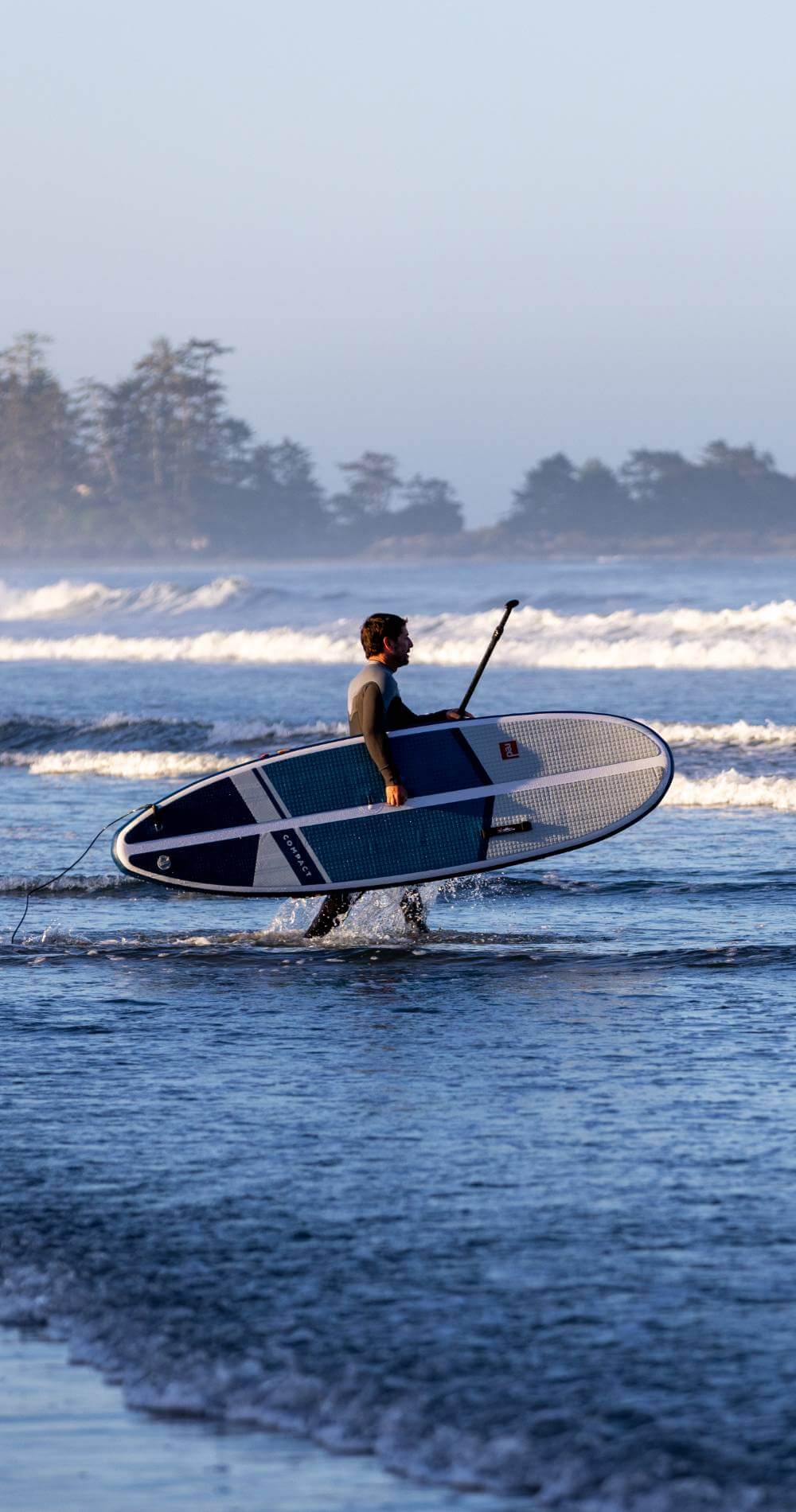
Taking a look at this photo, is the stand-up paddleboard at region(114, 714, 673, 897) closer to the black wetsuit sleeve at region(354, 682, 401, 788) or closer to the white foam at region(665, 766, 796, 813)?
the black wetsuit sleeve at region(354, 682, 401, 788)

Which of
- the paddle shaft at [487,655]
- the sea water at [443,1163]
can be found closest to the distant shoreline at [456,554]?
the paddle shaft at [487,655]

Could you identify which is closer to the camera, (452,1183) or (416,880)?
(452,1183)

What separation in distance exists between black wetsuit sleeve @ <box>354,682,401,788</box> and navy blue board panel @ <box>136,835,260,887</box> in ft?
3.40

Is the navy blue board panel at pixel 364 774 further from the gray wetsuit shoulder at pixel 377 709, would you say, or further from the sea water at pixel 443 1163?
the sea water at pixel 443 1163

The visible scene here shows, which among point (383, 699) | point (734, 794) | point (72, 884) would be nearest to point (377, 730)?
point (383, 699)

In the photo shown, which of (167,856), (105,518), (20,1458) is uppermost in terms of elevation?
(105,518)

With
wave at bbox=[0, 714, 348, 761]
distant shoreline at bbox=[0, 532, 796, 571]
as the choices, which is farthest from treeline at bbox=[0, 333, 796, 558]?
wave at bbox=[0, 714, 348, 761]

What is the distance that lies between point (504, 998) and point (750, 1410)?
4083 millimetres

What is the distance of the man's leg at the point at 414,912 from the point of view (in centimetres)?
969

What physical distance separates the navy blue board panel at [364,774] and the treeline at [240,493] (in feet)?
485

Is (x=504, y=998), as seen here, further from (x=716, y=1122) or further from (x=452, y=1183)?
(x=452, y=1183)

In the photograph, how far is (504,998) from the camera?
7891 millimetres

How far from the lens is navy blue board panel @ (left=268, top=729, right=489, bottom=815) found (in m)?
9.66

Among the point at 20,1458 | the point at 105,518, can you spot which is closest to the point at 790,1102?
the point at 20,1458
